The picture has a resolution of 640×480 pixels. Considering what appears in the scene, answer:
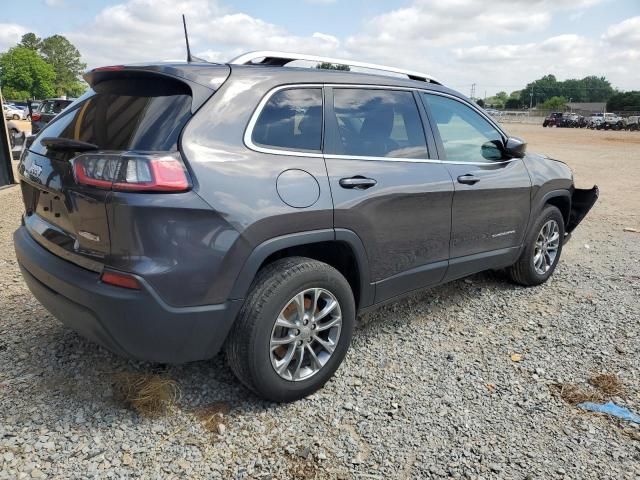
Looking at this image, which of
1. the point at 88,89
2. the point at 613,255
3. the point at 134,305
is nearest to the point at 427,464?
the point at 134,305

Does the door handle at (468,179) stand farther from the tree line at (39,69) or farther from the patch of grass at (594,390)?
the tree line at (39,69)

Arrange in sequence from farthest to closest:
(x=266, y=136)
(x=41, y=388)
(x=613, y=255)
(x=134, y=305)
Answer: (x=613, y=255), (x=41, y=388), (x=266, y=136), (x=134, y=305)

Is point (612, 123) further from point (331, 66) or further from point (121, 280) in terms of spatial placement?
point (121, 280)

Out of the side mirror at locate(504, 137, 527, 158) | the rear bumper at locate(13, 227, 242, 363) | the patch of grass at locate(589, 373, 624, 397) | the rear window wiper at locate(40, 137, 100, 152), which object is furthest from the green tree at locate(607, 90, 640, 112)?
the rear window wiper at locate(40, 137, 100, 152)

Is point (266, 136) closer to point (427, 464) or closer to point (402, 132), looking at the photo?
point (402, 132)

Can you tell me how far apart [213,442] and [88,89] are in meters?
2.06

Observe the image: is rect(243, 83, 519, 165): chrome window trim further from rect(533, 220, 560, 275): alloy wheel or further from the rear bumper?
rect(533, 220, 560, 275): alloy wheel

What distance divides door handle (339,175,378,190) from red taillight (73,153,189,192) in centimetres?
93

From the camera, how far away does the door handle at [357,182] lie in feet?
9.67

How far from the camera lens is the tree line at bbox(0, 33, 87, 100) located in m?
96.2

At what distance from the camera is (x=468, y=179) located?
12.4 ft

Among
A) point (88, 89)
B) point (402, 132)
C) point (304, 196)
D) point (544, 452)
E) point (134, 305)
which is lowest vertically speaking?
point (544, 452)

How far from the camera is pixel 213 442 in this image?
2.60m

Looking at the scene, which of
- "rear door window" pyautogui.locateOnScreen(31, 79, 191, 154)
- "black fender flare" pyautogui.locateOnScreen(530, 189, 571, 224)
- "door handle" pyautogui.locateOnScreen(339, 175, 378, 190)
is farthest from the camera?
"black fender flare" pyautogui.locateOnScreen(530, 189, 571, 224)
